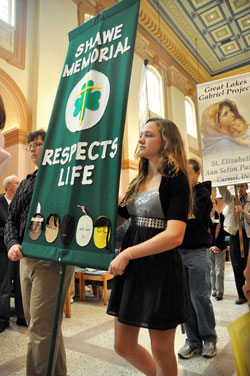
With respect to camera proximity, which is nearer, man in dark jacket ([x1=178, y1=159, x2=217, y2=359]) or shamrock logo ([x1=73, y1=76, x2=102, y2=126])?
shamrock logo ([x1=73, y1=76, x2=102, y2=126])

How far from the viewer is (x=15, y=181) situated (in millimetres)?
4055

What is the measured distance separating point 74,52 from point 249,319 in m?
1.70

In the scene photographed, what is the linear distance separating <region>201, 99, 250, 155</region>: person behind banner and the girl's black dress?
2.22 metres

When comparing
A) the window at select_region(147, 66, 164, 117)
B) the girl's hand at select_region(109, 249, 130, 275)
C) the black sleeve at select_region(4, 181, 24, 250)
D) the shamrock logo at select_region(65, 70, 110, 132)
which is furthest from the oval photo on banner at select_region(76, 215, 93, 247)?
the window at select_region(147, 66, 164, 117)

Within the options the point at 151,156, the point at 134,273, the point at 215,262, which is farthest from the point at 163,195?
the point at 215,262

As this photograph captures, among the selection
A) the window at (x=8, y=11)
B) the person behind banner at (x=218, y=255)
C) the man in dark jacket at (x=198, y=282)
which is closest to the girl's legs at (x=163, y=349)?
the man in dark jacket at (x=198, y=282)

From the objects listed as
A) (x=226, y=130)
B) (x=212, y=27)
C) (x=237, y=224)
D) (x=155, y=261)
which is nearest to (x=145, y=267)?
(x=155, y=261)

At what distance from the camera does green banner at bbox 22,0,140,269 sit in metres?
1.32

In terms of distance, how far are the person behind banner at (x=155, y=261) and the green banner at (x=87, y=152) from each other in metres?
0.21

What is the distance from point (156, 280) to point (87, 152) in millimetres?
673

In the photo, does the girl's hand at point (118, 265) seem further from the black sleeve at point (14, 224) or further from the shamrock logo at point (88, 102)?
the black sleeve at point (14, 224)

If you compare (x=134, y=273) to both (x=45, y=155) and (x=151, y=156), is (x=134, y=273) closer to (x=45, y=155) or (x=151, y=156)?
(x=151, y=156)

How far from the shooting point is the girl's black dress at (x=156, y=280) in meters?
1.32

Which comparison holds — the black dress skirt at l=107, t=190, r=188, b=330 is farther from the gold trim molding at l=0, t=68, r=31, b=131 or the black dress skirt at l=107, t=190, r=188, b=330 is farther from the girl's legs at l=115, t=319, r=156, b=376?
the gold trim molding at l=0, t=68, r=31, b=131
